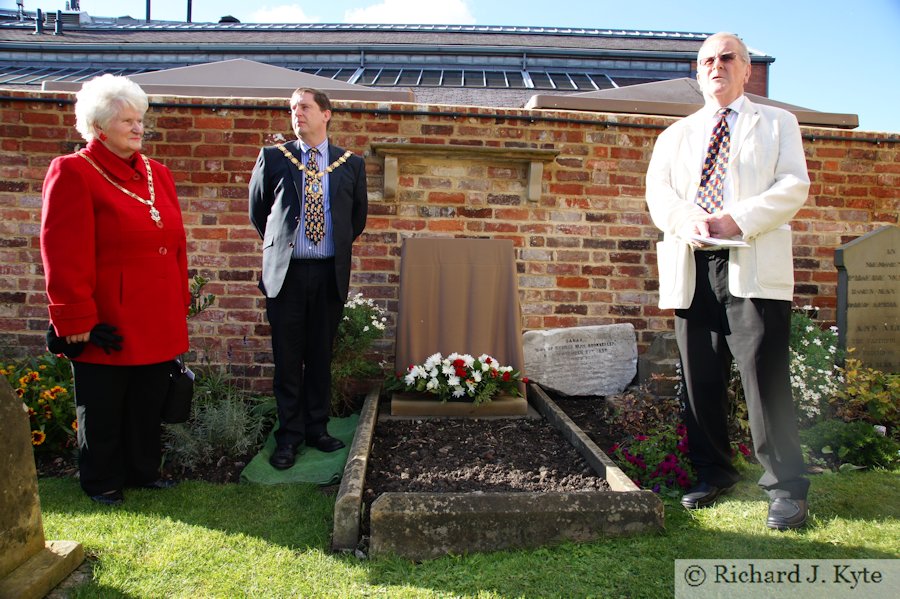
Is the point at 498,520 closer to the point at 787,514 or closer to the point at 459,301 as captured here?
the point at 787,514

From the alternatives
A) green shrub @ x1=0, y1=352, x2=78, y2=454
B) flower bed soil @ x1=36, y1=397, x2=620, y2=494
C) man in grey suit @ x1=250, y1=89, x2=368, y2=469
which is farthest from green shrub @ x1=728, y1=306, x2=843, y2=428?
green shrub @ x1=0, y1=352, x2=78, y2=454

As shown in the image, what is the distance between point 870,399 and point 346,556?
11.2ft

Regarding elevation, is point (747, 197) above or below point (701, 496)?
above

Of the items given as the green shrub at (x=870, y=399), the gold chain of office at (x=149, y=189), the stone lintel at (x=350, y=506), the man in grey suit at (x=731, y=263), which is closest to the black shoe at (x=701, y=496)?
the man in grey suit at (x=731, y=263)

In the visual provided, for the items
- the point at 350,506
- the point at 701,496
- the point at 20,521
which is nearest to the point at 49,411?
the point at 20,521

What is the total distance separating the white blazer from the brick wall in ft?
6.24

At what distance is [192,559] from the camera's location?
234 centimetres

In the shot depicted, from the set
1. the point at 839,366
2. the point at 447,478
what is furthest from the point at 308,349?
the point at 839,366

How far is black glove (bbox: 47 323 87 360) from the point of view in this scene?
267 cm

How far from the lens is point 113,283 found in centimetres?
278

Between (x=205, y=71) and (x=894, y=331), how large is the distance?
228 inches

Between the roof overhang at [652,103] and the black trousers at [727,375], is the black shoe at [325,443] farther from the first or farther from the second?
the roof overhang at [652,103]

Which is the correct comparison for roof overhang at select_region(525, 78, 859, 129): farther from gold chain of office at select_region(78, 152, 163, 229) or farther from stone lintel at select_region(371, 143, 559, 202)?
gold chain of office at select_region(78, 152, 163, 229)

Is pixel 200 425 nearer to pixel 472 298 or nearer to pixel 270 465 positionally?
pixel 270 465
